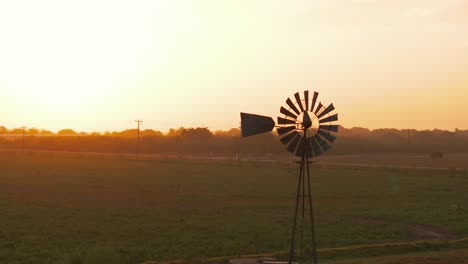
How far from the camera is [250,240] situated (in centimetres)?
2345

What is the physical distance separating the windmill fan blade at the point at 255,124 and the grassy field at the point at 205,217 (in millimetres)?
5030

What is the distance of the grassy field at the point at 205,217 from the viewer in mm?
21078

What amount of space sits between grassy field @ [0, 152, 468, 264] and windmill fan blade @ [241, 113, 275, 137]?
5.03 meters

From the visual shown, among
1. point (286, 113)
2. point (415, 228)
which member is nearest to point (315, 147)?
point (286, 113)

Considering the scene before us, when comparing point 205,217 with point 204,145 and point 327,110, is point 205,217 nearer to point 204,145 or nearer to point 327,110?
point 327,110

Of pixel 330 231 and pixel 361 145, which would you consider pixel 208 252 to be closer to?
pixel 330 231

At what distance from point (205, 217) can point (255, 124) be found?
50.9ft

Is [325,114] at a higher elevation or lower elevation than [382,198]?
higher

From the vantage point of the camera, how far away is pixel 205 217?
30500mm

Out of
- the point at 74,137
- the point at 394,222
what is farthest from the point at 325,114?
the point at 74,137

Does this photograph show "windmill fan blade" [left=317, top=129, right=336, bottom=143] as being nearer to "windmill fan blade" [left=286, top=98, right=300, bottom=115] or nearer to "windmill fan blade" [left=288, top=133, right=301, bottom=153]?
"windmill fan blade" [left=288, top=133, right=301, bottom=153]

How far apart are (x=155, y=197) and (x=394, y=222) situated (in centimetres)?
1783

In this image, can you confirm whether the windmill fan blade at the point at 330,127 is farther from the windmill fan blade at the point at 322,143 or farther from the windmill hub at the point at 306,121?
the windmill hub at the point at 306,121

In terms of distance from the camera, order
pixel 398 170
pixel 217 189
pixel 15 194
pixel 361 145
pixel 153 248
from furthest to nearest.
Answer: pixel 361 145
pixel 398 170
pixel 217 189
pixel 15 194
pixel 153 248
